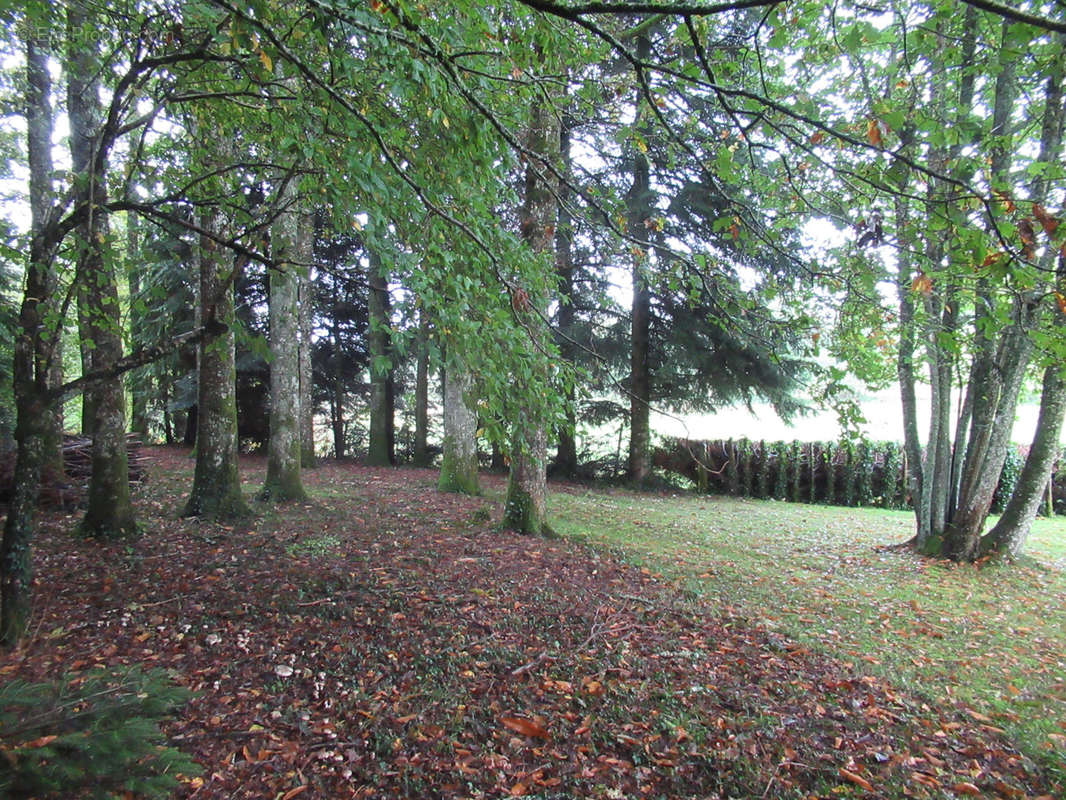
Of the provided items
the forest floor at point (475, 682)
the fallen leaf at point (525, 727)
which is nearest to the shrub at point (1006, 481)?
the forest floor at point (475, 682)

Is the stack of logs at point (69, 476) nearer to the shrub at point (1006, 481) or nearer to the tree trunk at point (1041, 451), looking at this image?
the tree trunk at point (1041, 451)

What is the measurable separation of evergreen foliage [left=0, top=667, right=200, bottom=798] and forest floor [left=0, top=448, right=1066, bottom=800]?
21.6 inches

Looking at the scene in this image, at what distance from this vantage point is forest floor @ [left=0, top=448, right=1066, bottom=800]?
2707 mm

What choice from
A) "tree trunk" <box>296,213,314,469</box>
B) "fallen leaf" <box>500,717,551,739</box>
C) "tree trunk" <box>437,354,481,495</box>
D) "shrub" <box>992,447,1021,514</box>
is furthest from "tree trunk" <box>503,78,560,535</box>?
"shrub" <box>992,447,1021,514</box>

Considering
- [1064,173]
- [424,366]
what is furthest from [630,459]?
[1064,173]

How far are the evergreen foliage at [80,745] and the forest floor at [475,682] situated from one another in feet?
1.80

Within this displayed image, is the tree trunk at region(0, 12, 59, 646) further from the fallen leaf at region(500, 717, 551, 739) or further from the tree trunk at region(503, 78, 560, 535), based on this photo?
the tree trunk at region(503, 78, 560, 535)

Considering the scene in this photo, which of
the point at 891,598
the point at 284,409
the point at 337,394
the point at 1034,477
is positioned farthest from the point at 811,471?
the point at 337,394

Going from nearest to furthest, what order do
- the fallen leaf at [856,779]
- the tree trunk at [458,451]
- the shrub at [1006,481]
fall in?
the fallen leaf at [856,779] → the tree trunk at [458,451] → the shrub at [1006,481]

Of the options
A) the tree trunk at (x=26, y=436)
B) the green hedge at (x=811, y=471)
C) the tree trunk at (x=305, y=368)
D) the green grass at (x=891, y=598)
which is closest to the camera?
the tree trunk at (x=26, y=436)

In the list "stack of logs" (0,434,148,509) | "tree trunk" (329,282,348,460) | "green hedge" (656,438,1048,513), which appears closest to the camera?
"stack of logs" (0,434,148,509)

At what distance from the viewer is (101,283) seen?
3.56 metres

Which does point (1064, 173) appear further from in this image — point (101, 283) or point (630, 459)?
point (630, 459)

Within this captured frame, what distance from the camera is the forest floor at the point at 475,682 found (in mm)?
2707
